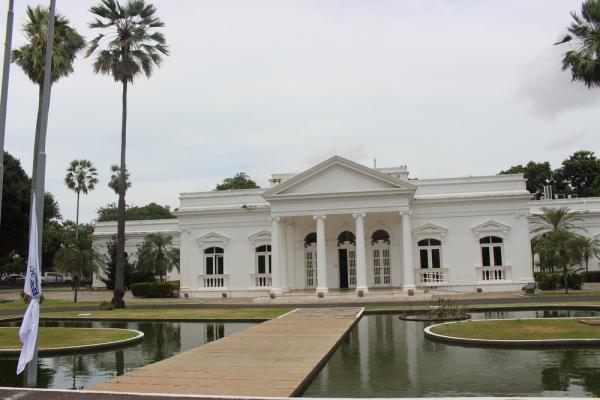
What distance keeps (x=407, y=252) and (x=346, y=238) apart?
16.6ft

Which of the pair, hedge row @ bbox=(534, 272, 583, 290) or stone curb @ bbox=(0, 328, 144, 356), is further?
hedge row @ bbox=(534, 272, 583, 290)

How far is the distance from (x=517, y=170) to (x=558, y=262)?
39632mm

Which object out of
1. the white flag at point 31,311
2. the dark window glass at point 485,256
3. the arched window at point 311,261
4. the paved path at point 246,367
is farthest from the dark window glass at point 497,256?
the white flag at point 31,311

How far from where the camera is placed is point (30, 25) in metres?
27.1

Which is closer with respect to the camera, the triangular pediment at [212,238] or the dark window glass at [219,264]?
the triangular pediment at [212,238]

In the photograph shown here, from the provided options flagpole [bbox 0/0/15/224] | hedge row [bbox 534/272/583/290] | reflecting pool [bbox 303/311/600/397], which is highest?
flagpole [bbox 0/0/15/224]

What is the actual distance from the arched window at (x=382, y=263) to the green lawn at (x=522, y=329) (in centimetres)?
1631

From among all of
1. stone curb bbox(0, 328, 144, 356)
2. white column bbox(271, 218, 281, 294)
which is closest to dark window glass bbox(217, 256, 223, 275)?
white column bbox(271, 218, 281, 294)

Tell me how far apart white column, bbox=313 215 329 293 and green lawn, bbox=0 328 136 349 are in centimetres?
1413

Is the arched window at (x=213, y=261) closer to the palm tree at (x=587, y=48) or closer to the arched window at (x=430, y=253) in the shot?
the arched window at (x=430, y=253)

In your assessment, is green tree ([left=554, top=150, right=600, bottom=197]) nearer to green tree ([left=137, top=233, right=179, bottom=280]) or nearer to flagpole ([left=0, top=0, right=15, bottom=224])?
green tree ([left=137, top=233, right=179, bottom=280])

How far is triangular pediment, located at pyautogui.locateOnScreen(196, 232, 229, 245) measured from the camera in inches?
1394

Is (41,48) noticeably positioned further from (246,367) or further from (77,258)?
(246,367)

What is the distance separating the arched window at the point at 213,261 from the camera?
117ft
